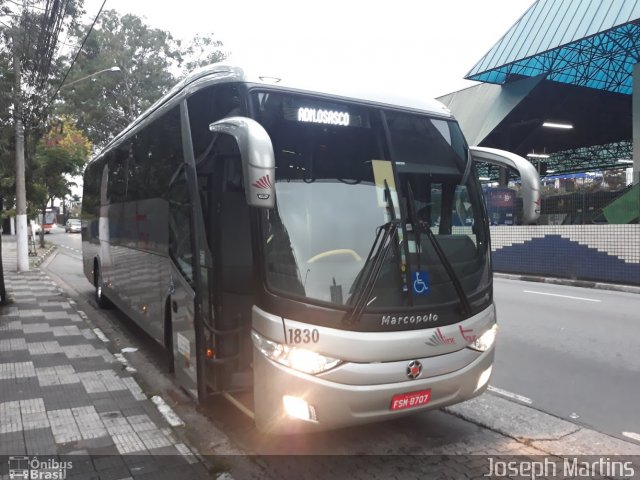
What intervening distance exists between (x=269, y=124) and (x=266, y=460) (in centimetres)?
250

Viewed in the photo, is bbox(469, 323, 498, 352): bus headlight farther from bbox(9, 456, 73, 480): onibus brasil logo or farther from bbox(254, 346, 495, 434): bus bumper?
bbox(9, 456, 73, 480): onibus brasil logo

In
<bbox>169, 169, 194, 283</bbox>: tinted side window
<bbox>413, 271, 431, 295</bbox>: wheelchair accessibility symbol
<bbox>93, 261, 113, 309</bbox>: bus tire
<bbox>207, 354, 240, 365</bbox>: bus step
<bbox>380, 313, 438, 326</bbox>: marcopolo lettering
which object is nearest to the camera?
<bbox>380, 313, 438, 326</bbox>: marcopolo lettering

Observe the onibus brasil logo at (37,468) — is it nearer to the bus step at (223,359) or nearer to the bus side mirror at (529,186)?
the bus step at (223,359)

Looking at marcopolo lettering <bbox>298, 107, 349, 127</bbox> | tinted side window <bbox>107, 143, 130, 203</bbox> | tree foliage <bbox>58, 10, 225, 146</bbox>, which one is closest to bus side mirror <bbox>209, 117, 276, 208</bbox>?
marcopolo lettering <bbox>298, 107, 349, 127</bbox>

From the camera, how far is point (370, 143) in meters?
3.90

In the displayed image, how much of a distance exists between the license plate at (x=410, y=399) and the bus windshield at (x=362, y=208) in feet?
2.01

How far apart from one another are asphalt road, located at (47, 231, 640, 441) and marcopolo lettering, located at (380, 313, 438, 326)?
1340mm

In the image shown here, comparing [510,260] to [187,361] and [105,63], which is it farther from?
[105,63]

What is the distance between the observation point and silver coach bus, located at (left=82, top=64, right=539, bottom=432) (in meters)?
3.31

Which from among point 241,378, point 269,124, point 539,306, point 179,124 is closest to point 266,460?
point 241,378

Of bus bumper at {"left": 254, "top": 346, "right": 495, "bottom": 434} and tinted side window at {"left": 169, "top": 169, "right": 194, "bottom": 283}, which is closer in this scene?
bus bumper at {"left": 254, "top": 346, "right": 495, "bottom": 434}

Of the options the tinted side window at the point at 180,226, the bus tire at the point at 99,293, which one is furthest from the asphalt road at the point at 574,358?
the bus tire at the point at 99,293

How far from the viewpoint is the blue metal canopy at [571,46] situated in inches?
664

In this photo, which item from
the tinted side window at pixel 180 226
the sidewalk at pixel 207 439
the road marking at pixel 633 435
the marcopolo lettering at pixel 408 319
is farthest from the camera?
the tinted side window at pixel 180 226
